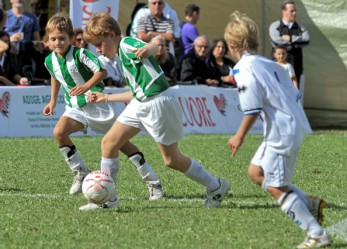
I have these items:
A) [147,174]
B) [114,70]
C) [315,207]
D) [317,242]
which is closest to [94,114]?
[147,174]

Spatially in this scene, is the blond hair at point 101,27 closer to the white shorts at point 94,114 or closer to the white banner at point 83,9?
the white shorts at point 94,114

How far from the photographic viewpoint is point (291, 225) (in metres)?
7.52

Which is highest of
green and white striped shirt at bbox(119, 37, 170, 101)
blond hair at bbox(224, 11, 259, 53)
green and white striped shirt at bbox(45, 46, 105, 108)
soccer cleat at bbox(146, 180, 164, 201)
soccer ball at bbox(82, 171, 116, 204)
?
blond hair at bbox(224, 11, 259, 53)

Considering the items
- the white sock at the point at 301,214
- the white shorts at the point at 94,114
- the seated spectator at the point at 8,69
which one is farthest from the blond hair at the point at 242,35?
the seated spectator at the point at 8,69

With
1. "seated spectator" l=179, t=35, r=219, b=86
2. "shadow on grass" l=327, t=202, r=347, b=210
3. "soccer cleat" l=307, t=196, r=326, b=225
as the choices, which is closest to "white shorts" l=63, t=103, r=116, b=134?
"shadow on grass" l=327, t=202, r=347, b=210

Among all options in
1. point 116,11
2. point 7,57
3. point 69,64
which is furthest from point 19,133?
point 69,64

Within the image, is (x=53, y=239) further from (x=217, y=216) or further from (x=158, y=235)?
(x=217, y=216)

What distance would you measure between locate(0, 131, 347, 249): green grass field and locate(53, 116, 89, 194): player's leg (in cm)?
17

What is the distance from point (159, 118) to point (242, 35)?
177 centimetres

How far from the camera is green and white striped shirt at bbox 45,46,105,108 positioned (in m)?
9.43

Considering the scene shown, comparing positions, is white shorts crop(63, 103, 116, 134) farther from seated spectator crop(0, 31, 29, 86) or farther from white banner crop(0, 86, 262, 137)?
seated spectator crop(0, 31, 29, 86)

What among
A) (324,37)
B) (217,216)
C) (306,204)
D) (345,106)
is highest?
(306,204)

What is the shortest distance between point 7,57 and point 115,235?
10.8m

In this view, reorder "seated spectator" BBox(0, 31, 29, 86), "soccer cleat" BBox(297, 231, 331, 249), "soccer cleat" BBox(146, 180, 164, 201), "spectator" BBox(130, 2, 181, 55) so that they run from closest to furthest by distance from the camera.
A: 1. "soccer cleat" BBox(297, 231, 331, 249)
2. "soccer cleat" BBox(146, 180, 164, 201)
3. "seated spectator" BBox(0, 31, 29, 86)
4. "spectator" BBox(130, 2, 181, 55)
